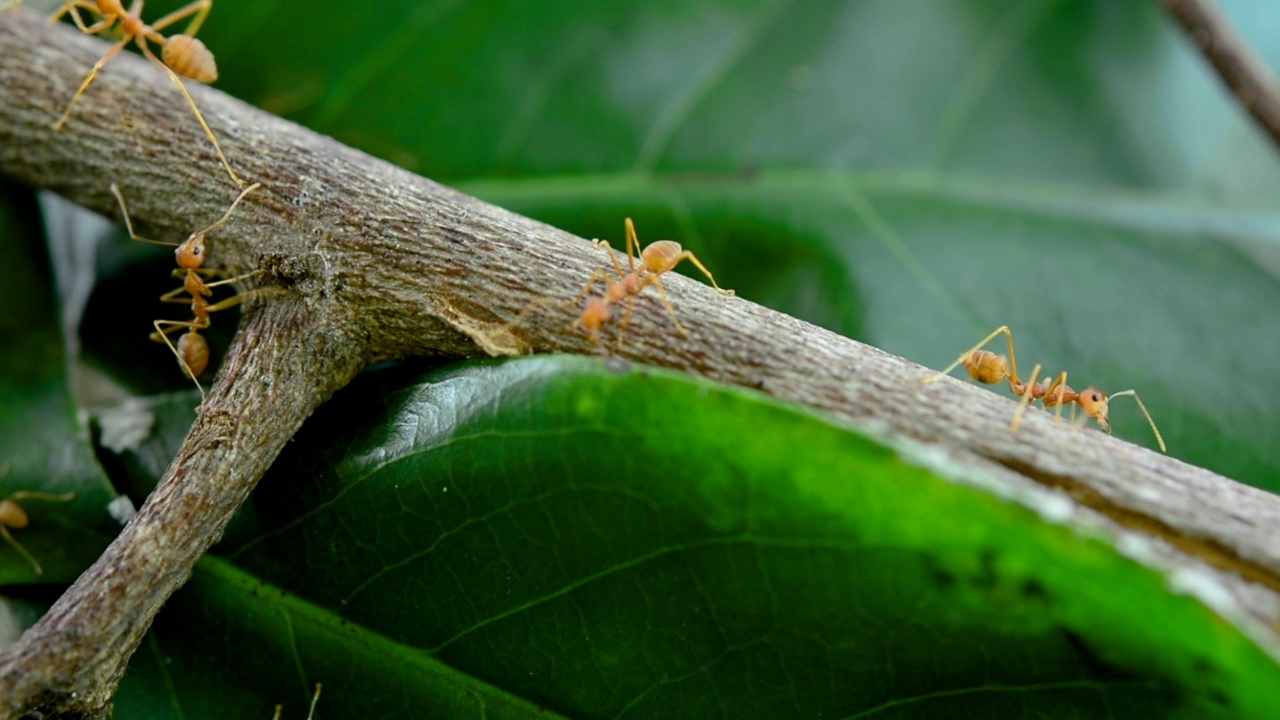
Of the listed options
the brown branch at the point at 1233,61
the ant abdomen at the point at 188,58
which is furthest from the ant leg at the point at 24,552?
the brown branch at the point at 1233,61

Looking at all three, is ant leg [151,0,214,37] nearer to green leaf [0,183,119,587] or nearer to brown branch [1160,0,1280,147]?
green leaf [0,183,119,587]

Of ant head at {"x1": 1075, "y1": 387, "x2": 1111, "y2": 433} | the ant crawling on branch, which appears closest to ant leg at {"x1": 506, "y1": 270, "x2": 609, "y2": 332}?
the ant crawling on branch

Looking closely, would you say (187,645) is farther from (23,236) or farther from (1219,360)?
(1219,360)

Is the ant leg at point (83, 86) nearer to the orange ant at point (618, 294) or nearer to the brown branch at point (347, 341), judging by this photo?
the brown branch at point (347, 341)

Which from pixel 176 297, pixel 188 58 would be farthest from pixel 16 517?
pixel 188 58

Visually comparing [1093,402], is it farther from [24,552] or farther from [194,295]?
[24,552]

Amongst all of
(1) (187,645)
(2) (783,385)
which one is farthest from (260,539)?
(2) (783,385)
